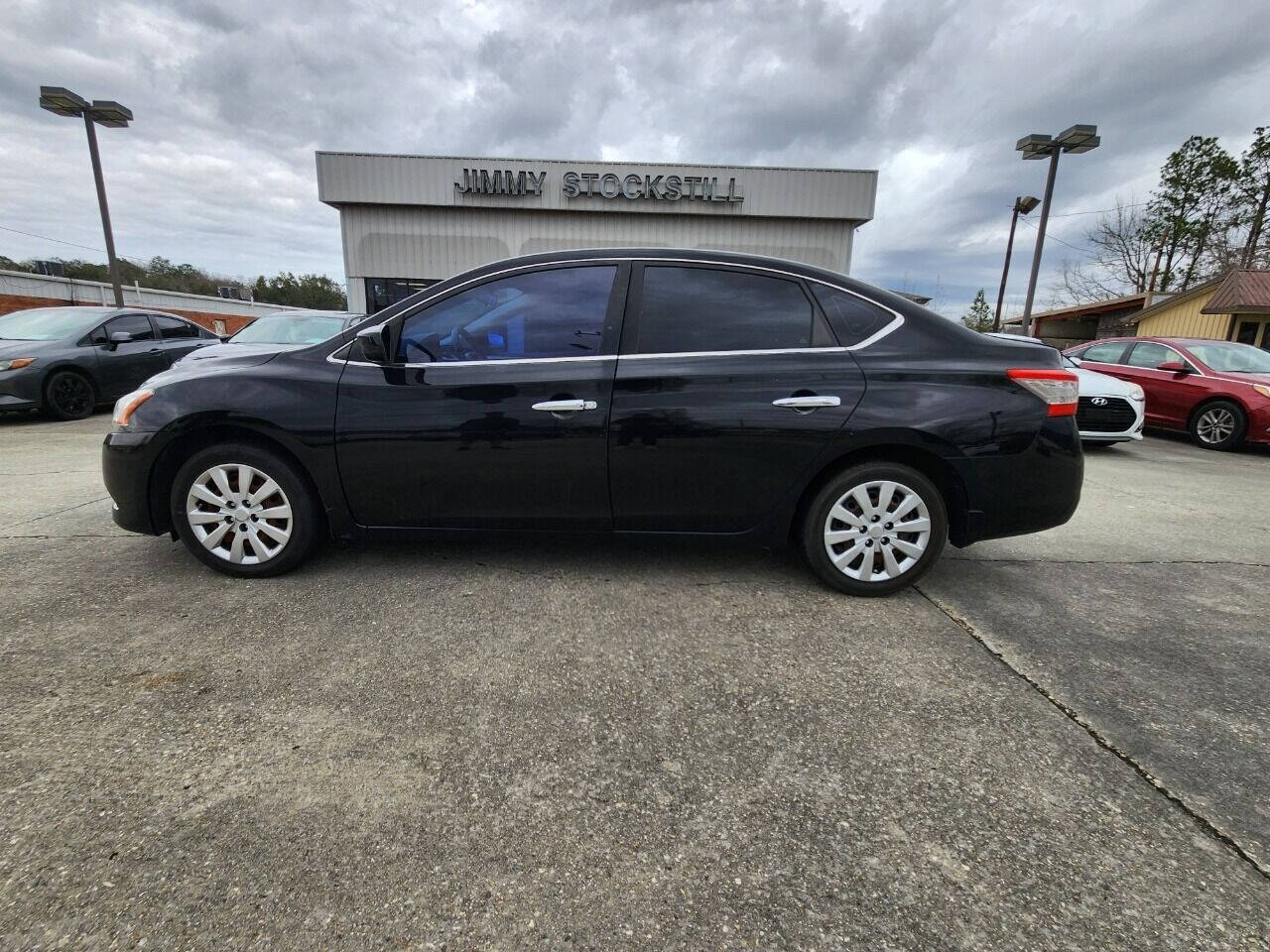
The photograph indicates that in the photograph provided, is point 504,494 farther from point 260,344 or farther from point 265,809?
point 260,344

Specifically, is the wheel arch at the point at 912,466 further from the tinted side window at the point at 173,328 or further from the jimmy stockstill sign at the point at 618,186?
the jimmy stockstill sign at the point at 618,186

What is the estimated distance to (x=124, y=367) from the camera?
28.4 ft

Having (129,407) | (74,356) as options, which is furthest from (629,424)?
(74,356)

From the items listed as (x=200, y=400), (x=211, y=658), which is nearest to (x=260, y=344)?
(x=200, y=400)

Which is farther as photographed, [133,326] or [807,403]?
[133,326]

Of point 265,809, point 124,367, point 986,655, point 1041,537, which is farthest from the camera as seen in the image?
point 124,367

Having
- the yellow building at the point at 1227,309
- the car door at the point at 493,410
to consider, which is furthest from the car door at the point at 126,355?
the yellow building at the point at 1227,309

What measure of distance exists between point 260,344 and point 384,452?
584 centimetres

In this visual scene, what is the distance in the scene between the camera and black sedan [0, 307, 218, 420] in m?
7.61

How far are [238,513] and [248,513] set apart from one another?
0.15 feet

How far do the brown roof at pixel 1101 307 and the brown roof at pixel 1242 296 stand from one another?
5.77 meters

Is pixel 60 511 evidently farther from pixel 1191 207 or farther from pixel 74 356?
pixel 1191 207

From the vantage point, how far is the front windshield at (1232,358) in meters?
8.60

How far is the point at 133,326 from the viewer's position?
892 cm
